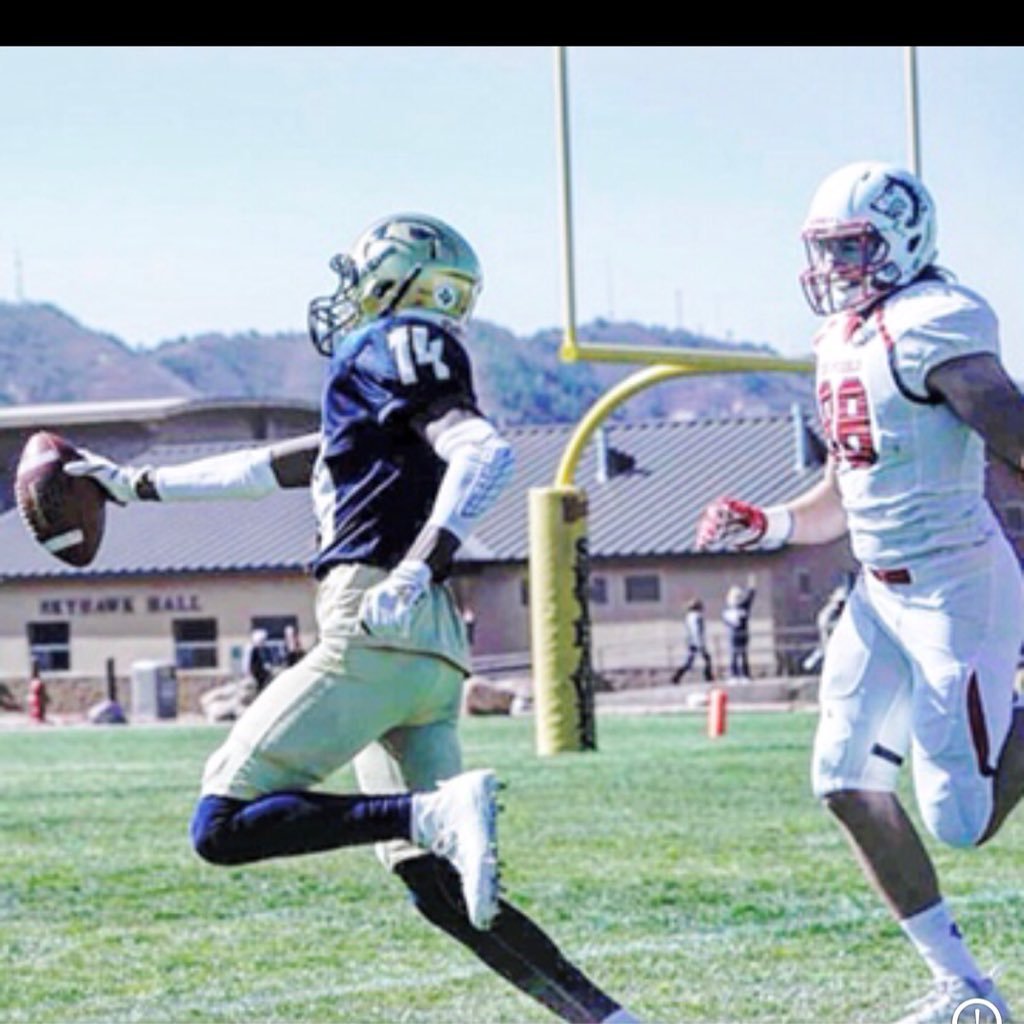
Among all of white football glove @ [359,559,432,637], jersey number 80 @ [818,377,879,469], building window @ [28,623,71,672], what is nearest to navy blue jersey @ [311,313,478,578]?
white football glove @ [359,559,432,637]

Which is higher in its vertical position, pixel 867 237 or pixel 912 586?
pixel 867 237

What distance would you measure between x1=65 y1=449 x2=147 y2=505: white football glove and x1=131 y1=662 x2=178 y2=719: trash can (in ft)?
70.7

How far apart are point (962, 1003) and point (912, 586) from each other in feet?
2.04

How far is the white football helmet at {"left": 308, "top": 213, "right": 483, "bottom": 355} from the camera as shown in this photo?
180 inches

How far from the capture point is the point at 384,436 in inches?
176

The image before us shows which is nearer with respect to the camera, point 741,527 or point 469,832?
point 469,832

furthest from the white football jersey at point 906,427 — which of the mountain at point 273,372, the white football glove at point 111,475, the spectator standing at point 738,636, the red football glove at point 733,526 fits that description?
the mountain at point 273,372

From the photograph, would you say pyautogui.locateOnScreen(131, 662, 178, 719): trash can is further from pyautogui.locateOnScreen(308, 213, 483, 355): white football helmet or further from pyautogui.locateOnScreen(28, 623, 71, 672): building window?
pyautogui.locateOnScreen(308, 213, 483, 355): white football helmet

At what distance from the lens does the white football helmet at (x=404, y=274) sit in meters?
4.57

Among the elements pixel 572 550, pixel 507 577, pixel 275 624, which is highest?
pixel 572 550

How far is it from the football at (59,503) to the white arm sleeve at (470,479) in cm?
81

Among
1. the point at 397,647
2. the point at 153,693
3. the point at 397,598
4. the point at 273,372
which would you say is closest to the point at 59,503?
the point at 397,647

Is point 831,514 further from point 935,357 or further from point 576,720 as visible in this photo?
point 576,720

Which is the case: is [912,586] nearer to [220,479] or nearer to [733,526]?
[733,526]
